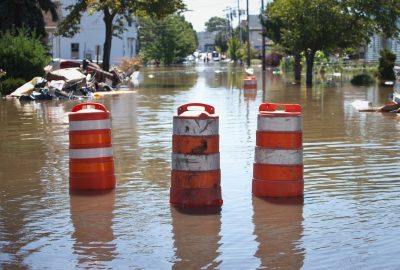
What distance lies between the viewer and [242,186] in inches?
383

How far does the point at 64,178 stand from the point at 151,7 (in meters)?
35.8

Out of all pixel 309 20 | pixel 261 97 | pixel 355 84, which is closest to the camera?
pixel 261 97

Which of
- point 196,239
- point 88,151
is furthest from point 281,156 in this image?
point 88,151

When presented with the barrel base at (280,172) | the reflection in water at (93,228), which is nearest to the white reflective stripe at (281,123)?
the barrel base at (280,172)

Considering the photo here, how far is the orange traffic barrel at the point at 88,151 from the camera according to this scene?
937cm

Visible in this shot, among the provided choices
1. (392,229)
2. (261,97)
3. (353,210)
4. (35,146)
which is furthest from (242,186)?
(261,97)

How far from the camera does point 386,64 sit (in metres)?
43.2

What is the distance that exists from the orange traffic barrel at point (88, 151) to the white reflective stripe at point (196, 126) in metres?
1.45

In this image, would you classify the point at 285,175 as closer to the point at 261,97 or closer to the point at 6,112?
the point at 6,112

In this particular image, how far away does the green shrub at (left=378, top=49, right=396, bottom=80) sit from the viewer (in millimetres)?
42469

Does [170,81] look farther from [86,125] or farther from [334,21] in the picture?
[86,125]

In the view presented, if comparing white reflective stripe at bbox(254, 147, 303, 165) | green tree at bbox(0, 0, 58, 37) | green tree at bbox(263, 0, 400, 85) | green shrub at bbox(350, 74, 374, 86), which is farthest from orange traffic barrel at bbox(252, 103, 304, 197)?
green tree at bbox(0, 0, 58, 37)

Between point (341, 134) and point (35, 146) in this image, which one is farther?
point (341, 134)

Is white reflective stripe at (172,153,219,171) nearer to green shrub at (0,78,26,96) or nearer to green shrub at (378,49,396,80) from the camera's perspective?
green shrub at (0,78,26,96)
